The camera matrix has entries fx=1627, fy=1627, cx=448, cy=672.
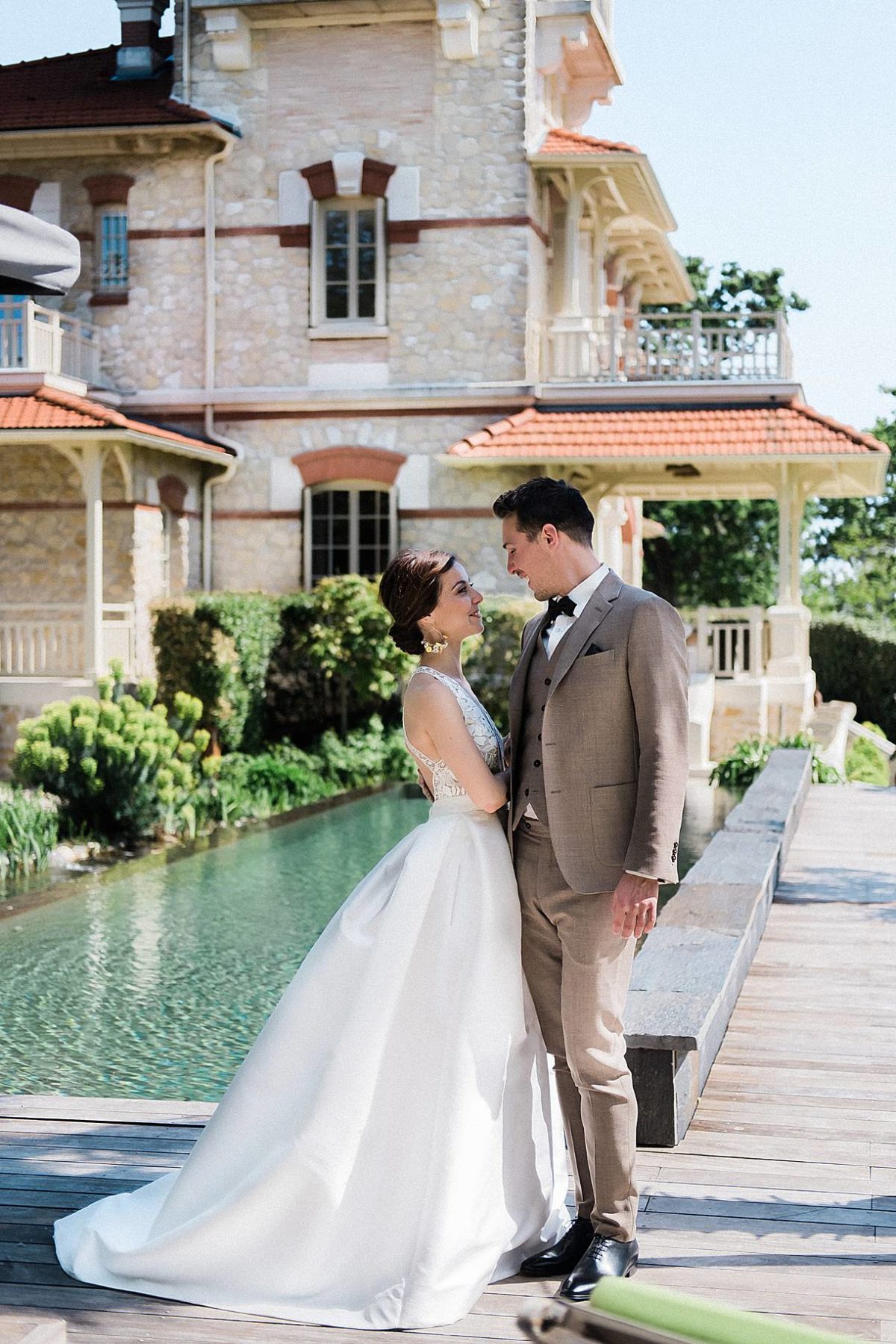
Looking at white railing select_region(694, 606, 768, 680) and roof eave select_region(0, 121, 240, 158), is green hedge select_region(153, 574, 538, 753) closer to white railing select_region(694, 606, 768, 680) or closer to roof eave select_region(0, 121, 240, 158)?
white railing select_region(694, 606, 768, 680)

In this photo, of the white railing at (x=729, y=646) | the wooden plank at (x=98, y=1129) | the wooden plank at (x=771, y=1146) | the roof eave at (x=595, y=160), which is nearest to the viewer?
the wooden plank at (x=771, y=1146)

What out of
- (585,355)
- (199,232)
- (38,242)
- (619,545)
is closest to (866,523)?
(619,545)

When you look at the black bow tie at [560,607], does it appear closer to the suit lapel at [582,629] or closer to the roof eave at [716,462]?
the suit lapel at [582,629]

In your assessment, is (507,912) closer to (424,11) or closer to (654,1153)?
(654,1153)

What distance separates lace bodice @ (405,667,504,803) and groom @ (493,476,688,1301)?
0.64 feet

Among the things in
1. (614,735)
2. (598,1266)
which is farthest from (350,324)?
(598,1266)

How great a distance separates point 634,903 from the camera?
371cm

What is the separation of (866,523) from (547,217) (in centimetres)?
2286

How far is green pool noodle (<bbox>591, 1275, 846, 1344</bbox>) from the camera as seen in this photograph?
5.84 feet

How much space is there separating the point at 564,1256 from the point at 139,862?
8.59 metres

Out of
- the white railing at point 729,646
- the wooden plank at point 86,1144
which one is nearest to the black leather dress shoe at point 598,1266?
the wooden plank at point 86,1144

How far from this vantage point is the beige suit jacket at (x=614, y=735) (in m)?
3.73

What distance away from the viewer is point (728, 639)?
2123 centimetres

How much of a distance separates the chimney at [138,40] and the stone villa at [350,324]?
0.93 metres
